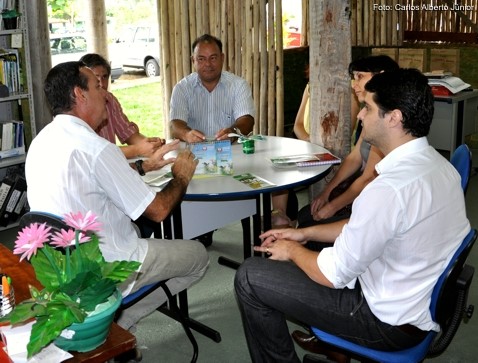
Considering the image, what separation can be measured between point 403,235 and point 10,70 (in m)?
4.13

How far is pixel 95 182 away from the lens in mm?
2838

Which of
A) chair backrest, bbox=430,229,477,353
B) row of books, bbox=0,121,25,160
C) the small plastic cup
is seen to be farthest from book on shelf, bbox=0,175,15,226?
chair backrest, bbox=430,229,477,353

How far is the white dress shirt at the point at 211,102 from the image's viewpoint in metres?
4.99

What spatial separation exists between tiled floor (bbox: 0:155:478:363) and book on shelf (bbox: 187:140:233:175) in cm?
86

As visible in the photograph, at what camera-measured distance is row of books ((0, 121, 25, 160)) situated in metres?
5.49

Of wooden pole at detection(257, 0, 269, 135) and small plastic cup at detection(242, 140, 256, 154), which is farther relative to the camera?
wooden pole at detection(257, 0, 269, 135)

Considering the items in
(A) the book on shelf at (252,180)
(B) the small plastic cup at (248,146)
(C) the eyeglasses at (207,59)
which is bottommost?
(A) the book on shelf at (252,180)

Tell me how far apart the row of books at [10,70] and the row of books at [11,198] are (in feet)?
2.41

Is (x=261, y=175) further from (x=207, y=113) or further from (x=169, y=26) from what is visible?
(x=169, y=26)

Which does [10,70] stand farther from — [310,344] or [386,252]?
[386,252]

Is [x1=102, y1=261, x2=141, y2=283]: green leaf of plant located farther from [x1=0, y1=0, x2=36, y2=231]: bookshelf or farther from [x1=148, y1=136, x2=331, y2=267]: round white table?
[x1=0, y1=0, x2=36, y2=231]: bookshelf

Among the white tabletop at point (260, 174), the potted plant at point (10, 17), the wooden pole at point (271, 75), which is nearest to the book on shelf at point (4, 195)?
the potted plant at point (10, 17)

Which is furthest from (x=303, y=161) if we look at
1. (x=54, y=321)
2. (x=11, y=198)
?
(x=11, y=198)

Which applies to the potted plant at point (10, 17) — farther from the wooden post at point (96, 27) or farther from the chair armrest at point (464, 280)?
the chair armrest at point (464, 280)
